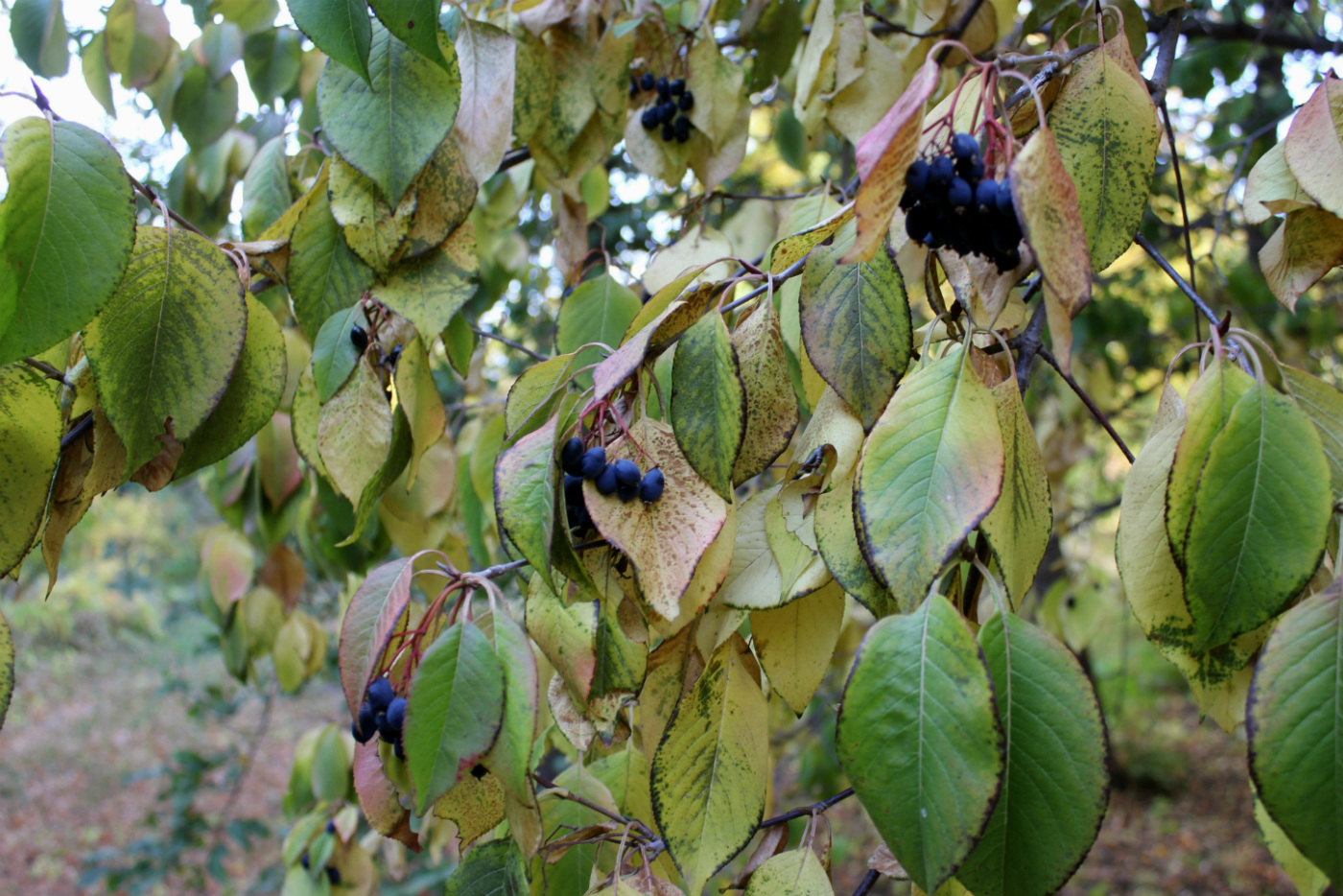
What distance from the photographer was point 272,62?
161 cm

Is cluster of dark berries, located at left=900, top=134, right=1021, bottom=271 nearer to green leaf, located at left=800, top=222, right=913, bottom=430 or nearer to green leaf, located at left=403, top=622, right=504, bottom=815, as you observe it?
green leaf, located at left=800, top=222, right=913, bottom=430

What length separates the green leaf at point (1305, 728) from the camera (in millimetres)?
460

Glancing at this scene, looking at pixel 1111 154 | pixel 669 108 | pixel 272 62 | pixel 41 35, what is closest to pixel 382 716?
pixel 1111 154

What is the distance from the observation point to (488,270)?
2.18 meters

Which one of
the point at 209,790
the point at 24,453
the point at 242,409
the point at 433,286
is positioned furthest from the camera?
the point at 209,790

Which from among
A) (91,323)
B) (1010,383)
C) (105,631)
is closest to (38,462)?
(91,323)

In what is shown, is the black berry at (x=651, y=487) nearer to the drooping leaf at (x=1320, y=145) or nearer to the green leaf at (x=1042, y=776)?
the green leaf at (x=1042, y=776)

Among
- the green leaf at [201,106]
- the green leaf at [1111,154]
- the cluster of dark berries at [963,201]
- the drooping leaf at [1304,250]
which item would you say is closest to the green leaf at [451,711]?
the cluster of dark berries at [963,201]

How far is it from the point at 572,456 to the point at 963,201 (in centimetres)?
34

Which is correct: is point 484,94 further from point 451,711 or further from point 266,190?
point 451,711

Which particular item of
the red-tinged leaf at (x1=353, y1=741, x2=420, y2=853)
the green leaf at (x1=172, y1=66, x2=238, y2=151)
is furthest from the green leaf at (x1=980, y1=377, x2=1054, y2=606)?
the green leaf at (x1=172, y1=66, x2=238, y2=151)

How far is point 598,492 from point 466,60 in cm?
62

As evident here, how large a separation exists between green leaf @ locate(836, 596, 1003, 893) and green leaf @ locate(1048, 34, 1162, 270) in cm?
39

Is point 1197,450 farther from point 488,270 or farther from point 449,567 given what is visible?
point 488,270
